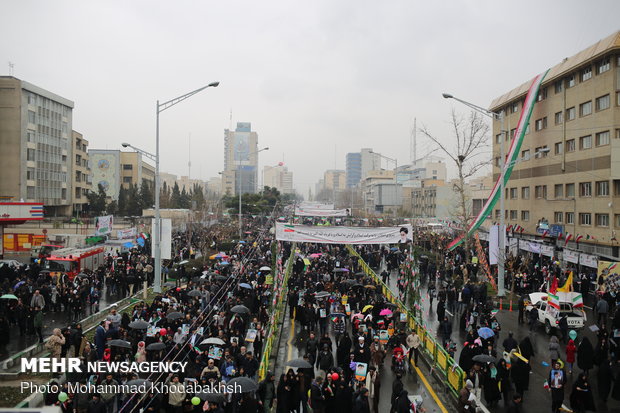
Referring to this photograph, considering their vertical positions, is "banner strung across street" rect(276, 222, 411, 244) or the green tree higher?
the green tree

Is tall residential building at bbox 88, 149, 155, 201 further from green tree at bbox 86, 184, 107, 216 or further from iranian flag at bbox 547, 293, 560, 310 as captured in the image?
iranian flag at bbox 547, 293, 560, 310

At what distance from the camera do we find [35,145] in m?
56.4

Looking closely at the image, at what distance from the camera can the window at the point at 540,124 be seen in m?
38.2

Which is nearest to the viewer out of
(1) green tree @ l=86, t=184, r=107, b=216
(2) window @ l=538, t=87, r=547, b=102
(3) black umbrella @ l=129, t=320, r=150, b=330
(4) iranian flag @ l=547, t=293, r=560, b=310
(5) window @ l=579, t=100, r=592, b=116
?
(3) black umbrella @ l=129, t=320, r=150, b=330

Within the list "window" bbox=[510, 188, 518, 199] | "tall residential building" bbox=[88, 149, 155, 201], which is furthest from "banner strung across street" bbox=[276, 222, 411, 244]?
"tall residential building" bbox=[88, 149, 155, 201]

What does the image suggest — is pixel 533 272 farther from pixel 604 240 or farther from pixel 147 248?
pixel 147 248

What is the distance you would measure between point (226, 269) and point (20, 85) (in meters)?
42.2

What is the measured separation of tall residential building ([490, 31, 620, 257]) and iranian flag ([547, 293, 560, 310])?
1014cm

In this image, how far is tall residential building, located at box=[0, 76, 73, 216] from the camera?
5341cm

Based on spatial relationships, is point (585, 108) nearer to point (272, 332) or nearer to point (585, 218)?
point (585, 218)

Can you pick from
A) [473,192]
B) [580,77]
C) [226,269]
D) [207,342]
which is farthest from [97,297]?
[473,192]

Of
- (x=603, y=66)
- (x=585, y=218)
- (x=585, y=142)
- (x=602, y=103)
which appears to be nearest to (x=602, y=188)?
(x=585, y=218)

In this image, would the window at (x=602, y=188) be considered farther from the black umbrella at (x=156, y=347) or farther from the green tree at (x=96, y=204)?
the green tree at (x=96, y=204)

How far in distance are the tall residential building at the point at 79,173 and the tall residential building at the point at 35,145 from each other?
4.63 ft
